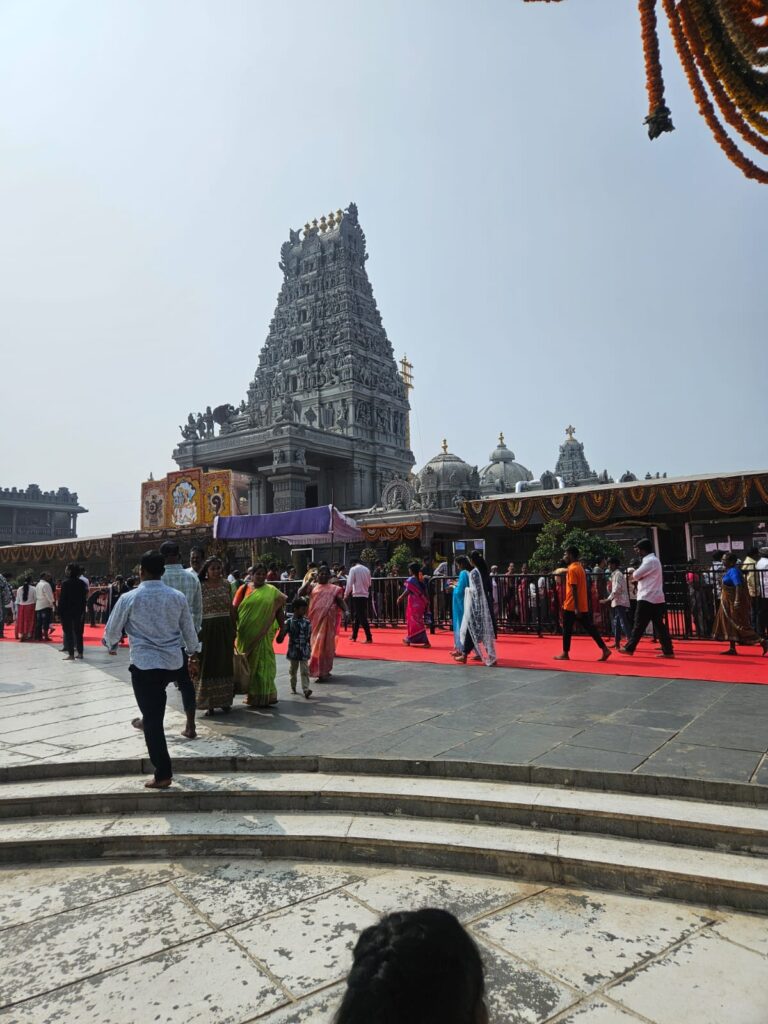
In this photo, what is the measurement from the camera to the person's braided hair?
41.8 inches

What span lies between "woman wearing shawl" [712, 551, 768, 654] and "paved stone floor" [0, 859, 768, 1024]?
740cm

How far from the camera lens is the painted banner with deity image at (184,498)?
34469 mm

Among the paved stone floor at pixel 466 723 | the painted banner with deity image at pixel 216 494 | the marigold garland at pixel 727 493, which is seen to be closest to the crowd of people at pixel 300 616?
the paved stone floor at pixel 466 723

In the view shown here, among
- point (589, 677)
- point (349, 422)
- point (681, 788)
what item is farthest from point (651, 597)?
point (349, 422)

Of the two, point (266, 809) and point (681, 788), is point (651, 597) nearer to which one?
point (681, 788)

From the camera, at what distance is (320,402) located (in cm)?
4238

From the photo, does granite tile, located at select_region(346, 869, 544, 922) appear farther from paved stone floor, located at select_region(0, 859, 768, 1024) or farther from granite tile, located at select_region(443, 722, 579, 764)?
granite tile, located at select_region(443, 722, 579, 764)

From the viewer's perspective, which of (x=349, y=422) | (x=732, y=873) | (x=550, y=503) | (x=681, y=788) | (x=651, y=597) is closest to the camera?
(x=732, y=873)

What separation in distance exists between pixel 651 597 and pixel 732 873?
5.88 metres

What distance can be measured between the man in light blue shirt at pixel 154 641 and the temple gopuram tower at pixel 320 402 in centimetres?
3004

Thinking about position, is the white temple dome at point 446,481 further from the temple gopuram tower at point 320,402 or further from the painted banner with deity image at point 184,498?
the painted banner with deity image at point 184,498

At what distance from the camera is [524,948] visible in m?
2.79

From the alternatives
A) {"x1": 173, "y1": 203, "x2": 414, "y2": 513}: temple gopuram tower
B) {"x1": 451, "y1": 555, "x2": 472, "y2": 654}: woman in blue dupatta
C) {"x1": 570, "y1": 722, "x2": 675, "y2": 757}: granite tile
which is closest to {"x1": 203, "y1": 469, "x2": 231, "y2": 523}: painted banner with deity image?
{"x1": 173, "y1": 203, "x2": 414, "y2": 513}: temple gopuram tower

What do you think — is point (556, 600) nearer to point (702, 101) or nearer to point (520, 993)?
point (702, 101)
